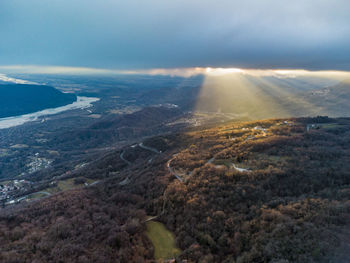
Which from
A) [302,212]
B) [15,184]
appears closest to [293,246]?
[302,212]

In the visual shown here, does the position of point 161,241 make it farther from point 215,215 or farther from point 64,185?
point 64,185

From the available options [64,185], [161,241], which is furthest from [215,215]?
[64,185]

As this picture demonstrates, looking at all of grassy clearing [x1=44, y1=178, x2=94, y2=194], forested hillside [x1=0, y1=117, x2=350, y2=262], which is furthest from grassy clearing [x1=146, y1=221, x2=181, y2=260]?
grassy clearing [x1=44, y1=178, x2=94, y2=194]

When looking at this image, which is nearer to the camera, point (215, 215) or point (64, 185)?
point (215, 215)

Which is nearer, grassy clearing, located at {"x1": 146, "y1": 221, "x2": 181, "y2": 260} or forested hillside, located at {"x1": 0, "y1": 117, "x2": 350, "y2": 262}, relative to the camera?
forested hillside, located at {"x1": 0, "y1": 117, "x2": 350, "y2": 262}

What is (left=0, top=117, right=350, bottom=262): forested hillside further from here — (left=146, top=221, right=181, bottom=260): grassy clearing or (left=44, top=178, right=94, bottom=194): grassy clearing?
(left=44, top=178, right=94, bottom=194): grassy clearing

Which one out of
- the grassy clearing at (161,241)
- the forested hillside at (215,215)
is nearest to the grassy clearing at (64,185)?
the forested hillside at (215,215)

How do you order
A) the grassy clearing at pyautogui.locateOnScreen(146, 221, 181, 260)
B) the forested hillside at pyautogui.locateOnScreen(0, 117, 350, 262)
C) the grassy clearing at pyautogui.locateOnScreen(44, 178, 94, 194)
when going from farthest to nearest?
1. the grassy clearing at pyautogui.locateOnScreen(44, 178, 94, 194)
2. the grassy clearing at pyautogui.locateOnScreen(146, 221, 181, 260)
3. the forested hillside at pyautogui.locateOnScreen(0, 117, 350, 262)

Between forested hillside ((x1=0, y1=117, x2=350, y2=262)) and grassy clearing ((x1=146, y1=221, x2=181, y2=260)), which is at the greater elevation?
forested hillside ((x1=0, y1=117, x2=350, y2=262))

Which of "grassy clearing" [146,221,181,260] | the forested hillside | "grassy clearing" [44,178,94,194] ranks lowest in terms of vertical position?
"grassy clearing" [44,178,94,194]
